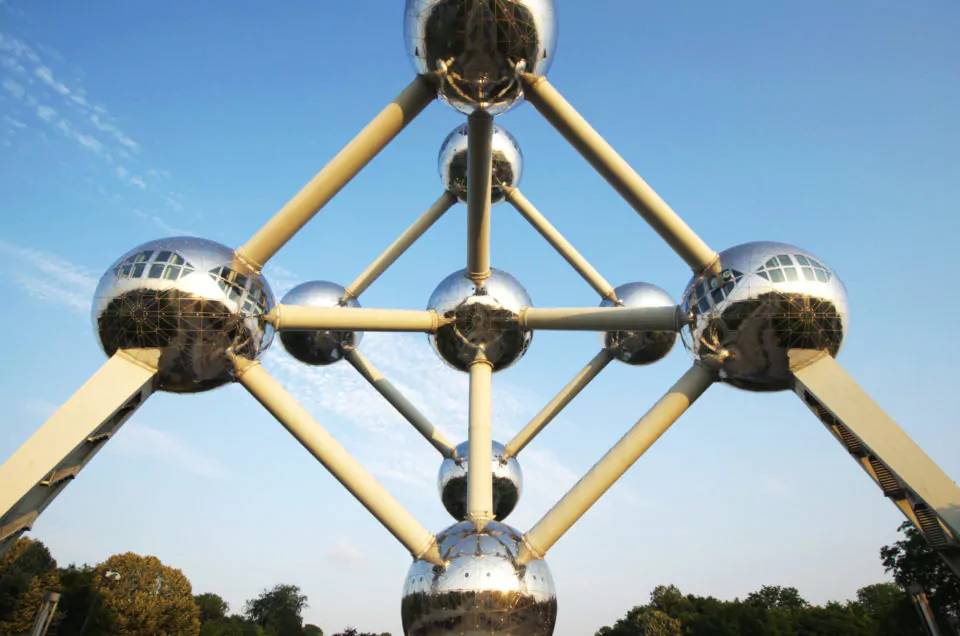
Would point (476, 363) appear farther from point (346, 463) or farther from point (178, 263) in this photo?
point (178, 263)

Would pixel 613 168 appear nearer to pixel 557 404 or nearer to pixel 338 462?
pixel 338 462

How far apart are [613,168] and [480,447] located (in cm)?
515

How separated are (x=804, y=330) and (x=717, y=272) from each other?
1379 millimetres

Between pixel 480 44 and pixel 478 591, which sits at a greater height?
pixel 480 44

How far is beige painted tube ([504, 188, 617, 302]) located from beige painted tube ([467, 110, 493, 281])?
3186 mm

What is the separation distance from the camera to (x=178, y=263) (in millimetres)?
9062

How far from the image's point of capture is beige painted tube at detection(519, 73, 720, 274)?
352 inches

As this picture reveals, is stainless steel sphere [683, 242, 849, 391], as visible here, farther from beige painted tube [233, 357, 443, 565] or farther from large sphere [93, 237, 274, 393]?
large sphere [93, 237, 274, 393]

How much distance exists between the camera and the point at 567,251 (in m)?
15.4

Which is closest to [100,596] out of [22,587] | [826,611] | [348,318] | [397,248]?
[22,587]

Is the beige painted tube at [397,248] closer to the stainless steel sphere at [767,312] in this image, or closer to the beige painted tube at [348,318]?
the beige painted tube at [348,318]

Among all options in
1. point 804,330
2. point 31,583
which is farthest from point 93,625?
point 804,330

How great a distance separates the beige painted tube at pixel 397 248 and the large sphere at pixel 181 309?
557cm

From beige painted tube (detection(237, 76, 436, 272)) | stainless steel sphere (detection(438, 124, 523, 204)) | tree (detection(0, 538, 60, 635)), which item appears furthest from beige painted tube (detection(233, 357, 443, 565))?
tree (detection(0, 538, 60, 635))
